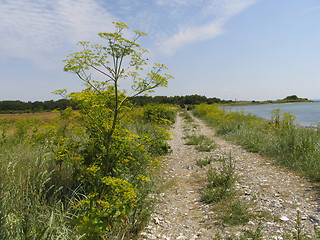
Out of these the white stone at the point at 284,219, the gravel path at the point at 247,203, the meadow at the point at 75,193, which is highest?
the meadow at the point at 75,193

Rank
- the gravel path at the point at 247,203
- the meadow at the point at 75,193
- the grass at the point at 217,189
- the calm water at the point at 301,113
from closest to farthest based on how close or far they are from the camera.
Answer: the meadow at the point at 75,193
the gravel path at the point at 247,203
the grass at the point at 217,189
the calm water at the point at 301,113

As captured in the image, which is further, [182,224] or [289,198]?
[289,198]

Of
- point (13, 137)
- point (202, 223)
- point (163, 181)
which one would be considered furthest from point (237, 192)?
point (13, 137)

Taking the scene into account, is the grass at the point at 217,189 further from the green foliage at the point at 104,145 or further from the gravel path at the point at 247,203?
the green foliage at the point at 104,145

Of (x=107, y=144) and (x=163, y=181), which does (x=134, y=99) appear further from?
(x=163, y=181)

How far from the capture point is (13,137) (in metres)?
5.65

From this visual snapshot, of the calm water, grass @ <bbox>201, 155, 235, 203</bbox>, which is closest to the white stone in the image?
grass @ <bbox>201, 155, 235, 203</bbox>

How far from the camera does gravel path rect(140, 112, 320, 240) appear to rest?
2.53m

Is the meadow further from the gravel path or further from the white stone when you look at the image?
the white stone

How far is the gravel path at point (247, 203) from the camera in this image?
253 cm

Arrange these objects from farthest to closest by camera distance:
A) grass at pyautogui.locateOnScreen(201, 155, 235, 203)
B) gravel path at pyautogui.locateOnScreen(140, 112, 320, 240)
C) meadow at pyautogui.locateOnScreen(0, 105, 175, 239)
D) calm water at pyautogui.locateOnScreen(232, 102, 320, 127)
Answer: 1. calm water at pyautogui.locateOnScreen(232, 102, 320, 127)
2. grass at pyautogui.locateOnScreen(201, 155, 235, 203)
3. gravel path at pyautogui.locateOnScreen(140, 112, 320, 240)
4. meadow at pyautogui.locateOnScreen(0, 105, 175, 239)

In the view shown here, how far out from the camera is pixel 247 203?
320 centimetres

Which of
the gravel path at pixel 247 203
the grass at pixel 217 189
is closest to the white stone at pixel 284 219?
the gravel path at pixel 247 203

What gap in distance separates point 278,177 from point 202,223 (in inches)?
95.7
